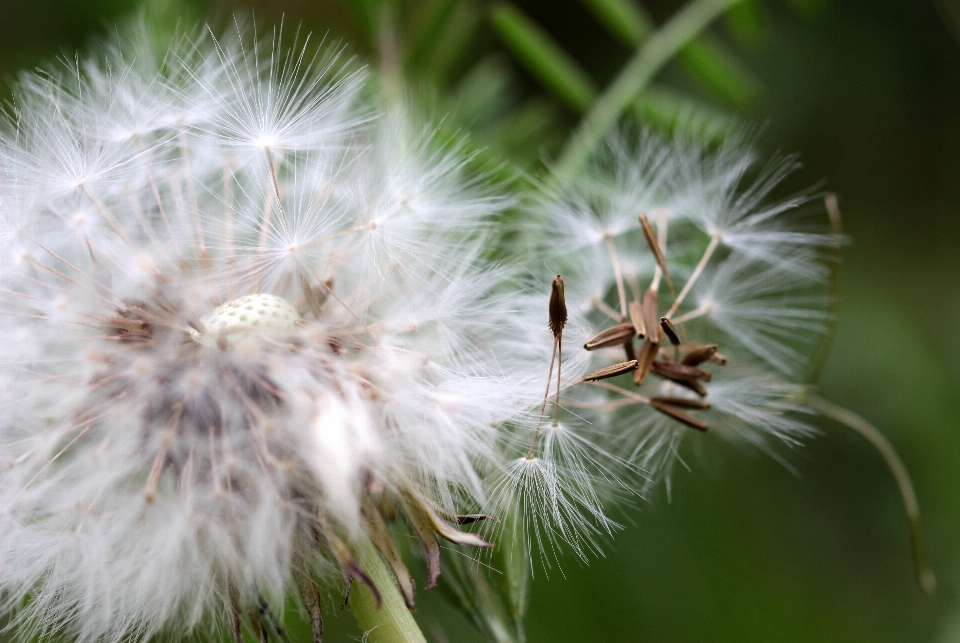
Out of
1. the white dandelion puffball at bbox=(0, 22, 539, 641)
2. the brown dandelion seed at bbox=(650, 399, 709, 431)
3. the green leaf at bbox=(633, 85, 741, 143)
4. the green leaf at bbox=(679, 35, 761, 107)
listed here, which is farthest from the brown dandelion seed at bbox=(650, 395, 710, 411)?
the green leaf at bbox=(679, 35, 761, 107)

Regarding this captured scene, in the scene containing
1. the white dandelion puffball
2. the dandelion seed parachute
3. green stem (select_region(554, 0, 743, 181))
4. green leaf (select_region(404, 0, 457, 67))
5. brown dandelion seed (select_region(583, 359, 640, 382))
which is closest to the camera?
the white dandelion puffball

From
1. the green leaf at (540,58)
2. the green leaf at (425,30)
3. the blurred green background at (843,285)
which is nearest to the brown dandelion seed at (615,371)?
the blurred green background at (843,285)

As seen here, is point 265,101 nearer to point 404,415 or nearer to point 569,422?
point 404,415

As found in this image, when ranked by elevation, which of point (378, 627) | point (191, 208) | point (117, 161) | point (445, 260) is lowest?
point (378, 627)

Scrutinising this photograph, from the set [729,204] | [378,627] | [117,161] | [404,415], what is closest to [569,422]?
[404,415]

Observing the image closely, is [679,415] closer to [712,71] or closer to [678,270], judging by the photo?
[678,270]

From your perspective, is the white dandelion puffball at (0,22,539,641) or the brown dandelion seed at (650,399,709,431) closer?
the white dandelion puffball at (0,22,539,641)

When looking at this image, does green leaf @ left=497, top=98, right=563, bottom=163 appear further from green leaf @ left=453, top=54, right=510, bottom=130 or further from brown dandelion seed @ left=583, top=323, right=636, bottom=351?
brown dandelion seed @ left=583, top=323, right=636, bottom=351

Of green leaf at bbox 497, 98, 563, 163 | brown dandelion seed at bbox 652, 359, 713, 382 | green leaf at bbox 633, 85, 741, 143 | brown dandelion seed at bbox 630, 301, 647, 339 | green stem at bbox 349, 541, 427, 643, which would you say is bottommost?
green stem at bbox 349, 541, 427, 643
